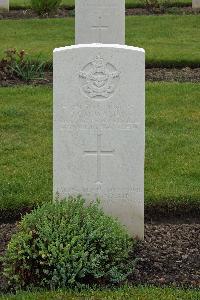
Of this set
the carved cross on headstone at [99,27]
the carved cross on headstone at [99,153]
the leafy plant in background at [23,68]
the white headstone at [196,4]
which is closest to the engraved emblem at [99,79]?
the carved cross on headstone at [99,153]

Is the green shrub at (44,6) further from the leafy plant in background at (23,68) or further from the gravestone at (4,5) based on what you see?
the leafy plant in background at (23,68)

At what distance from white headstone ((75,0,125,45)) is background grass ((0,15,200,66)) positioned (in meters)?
0.65

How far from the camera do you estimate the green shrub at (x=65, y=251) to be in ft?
17.7

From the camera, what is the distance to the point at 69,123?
238 inches

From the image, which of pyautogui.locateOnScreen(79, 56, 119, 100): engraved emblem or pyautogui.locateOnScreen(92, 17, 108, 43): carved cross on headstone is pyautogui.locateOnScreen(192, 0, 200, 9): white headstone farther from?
pyautogui.locateOnScreen(79, 56, 119, 100): engraved emblem

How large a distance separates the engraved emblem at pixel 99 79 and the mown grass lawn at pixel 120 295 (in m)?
1.50

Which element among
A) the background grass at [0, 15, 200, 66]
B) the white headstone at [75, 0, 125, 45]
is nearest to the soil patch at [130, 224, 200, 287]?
the white headstone at [75, 0, 125, 45]

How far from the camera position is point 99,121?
607 cm

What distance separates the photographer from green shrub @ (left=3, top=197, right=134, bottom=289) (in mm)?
5410

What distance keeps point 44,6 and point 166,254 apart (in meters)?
12.2

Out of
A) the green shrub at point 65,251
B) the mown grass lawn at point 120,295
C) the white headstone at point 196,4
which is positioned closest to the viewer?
the mown grass lawn at point 120,295

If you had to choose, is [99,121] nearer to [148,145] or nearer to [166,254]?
[166,254]

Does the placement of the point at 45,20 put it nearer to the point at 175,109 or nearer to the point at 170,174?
the point at 175,109

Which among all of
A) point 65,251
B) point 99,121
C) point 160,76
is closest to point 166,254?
point 65,251
